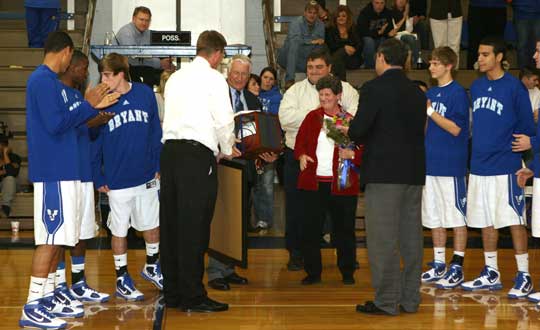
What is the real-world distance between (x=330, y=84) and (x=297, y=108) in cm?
68

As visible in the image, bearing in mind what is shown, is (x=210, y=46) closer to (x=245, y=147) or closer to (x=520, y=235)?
(x=245, y=147)

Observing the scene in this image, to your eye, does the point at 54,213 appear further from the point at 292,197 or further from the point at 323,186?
the point at 292,197

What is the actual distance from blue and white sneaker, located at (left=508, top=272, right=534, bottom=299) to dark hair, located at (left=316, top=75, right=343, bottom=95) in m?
1.91

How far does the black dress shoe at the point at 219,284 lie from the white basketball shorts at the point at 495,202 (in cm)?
191

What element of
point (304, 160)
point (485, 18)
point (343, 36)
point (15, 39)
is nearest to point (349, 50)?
point (343, 36)

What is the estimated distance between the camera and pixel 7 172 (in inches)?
435

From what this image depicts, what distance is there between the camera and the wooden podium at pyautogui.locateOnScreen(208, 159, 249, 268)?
Result: 274 inches

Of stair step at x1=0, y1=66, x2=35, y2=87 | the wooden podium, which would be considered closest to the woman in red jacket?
the wooden podium

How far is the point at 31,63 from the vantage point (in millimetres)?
13234

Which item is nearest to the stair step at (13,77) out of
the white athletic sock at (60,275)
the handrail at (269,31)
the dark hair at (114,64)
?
the handrail at (269,31)

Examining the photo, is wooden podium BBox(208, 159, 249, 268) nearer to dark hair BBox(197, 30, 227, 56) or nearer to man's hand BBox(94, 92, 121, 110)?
dark hair BBox(197, 30, 227, 56)

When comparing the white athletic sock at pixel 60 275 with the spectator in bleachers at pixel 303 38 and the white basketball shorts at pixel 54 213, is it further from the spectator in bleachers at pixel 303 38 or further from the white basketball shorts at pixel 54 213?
the spectator in bleachers at pixel 303 38

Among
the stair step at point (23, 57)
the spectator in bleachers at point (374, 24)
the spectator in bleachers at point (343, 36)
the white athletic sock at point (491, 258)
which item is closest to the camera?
the white athletic sock at point (491, 258)

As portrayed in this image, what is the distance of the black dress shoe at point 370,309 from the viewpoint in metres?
6.60
